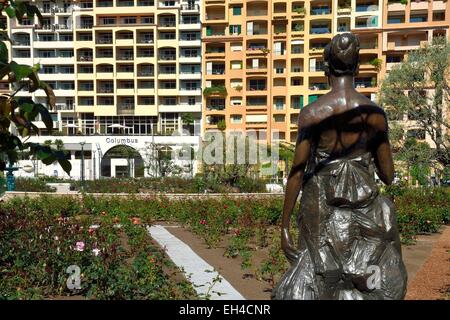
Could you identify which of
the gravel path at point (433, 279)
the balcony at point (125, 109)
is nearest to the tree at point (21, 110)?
the gravel path at point (433, 279)

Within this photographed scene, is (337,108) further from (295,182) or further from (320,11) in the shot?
(320,11)

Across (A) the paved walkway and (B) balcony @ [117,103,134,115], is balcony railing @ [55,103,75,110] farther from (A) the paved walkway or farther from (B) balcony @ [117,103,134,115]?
(A) the paved walkway

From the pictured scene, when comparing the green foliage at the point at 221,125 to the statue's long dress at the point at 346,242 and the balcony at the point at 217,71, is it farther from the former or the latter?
the statue's long dress at the point at 346,242

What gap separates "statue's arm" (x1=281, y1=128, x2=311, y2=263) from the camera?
8.96ft

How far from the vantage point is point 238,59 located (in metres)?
43.1

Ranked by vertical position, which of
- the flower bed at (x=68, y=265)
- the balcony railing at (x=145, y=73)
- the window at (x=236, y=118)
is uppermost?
the balcony railing at (x=145, y=73)

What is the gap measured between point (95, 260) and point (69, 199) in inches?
361

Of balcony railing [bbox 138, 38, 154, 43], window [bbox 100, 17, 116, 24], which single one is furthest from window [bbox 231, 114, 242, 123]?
window [bbox 100, 17, 116, 24]

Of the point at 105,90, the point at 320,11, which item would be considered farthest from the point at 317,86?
the point at 105,90

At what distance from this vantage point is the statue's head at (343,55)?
2734 millimetres

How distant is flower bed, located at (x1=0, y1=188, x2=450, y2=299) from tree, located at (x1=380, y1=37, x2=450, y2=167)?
246 inches

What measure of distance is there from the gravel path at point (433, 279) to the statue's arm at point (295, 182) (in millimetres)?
4331
